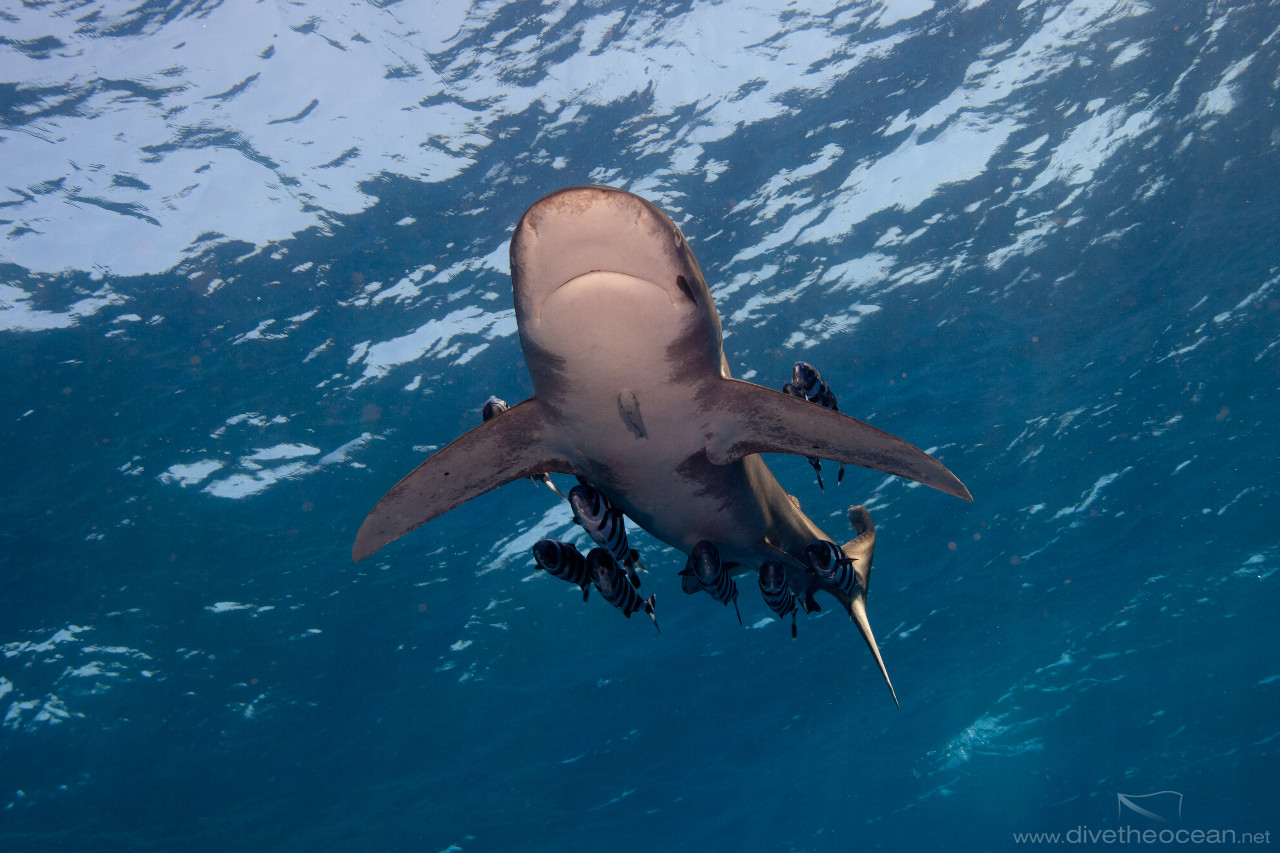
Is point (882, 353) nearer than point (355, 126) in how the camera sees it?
No

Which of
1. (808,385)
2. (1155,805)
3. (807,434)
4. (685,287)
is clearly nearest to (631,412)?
(685,287)

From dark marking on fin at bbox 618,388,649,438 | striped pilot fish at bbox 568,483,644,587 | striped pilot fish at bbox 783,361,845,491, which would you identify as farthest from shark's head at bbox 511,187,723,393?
striped pilot fish at bbox 783,361,845,491

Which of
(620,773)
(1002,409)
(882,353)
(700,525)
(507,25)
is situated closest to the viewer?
(700,525)

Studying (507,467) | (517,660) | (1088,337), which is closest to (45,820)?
(517,660)

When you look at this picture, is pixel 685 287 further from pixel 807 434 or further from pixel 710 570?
pixel 710 570

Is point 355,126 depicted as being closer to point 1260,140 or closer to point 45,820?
point 1260,140

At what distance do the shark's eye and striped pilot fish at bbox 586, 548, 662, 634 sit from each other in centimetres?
219

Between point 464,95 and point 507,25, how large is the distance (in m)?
1.09

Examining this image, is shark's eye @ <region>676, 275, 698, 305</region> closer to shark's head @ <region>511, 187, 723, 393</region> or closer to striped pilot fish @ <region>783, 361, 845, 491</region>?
shark's head @ <region>511, 187, 723, 393</region>

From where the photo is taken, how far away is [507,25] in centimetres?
873

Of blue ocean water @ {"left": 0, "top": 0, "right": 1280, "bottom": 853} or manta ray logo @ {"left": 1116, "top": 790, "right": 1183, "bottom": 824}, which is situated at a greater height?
blue ocean water @ {"left": 0, "top": 0, "right": 1280, "bottom": 853}

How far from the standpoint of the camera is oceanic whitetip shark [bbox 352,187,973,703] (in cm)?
291

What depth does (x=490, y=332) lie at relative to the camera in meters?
12.1

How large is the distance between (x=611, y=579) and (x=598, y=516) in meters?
0.72
